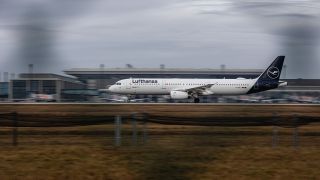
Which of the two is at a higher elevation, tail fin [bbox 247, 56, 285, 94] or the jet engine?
tail fin [bbox 247, 56, 285, 94]

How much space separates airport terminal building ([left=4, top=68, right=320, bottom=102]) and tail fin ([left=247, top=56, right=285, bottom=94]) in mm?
13000

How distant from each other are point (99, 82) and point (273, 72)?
63904 mm

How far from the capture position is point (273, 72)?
7644cm

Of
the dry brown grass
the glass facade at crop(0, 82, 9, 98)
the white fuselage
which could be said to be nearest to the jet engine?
the white fuselage

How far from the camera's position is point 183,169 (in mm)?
12750

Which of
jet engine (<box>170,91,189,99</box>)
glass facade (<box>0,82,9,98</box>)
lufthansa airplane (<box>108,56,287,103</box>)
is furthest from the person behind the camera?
glass facade (<box>0,82,9,98</box>)

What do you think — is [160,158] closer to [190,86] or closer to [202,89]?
[190,86]

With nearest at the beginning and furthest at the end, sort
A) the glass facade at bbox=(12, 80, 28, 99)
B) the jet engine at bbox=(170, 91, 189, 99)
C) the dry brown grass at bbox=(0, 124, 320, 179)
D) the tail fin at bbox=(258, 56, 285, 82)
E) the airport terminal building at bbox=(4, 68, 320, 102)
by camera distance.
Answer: the dry brown grass at bbox=(0, 124, 320, 179) < the jet engine at bbox=(170, 91, 189, 99) < the tail fin at bbox=(258, 56, 285, 82) < the airport terminal building at bbox=(4, 68, 320, 102) < the glass facade at bbox=(12, 80, 28, 99)

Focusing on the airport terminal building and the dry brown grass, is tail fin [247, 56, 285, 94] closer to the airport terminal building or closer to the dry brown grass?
the airport terminal building

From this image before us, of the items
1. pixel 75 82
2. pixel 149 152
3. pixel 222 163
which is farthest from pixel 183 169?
pixel 75 82

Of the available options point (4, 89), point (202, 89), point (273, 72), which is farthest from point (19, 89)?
point (273, 72)

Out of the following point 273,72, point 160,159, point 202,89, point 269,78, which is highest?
point 273,72

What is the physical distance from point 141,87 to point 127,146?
5533cm

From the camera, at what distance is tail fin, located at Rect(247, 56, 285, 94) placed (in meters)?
75.6
